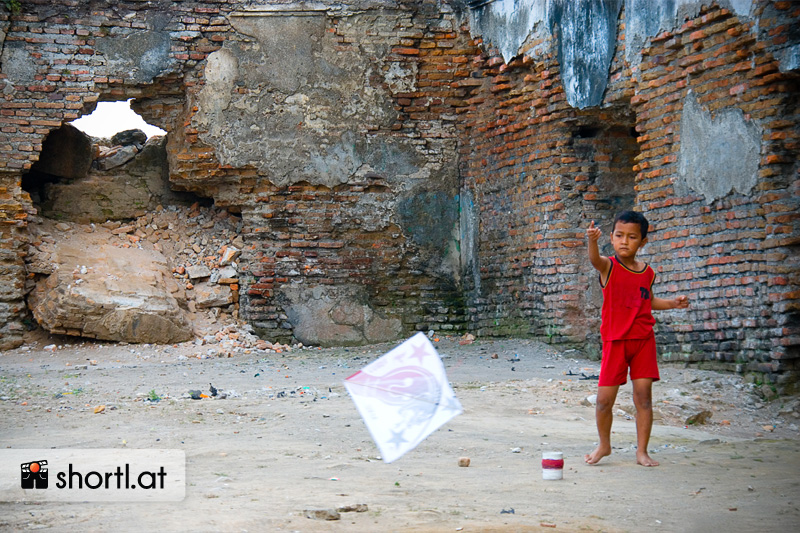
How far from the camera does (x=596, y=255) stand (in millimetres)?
4422

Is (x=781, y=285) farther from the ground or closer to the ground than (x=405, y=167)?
closer to the ground

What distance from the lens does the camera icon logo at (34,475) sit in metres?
3.96

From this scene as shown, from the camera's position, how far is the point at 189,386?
727 cm

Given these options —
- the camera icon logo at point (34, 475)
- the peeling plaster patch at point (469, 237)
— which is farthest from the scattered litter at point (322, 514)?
the peeling plaster patch at point (469, 237)

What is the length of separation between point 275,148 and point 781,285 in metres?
5.85

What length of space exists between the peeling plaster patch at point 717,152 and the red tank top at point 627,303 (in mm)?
2675

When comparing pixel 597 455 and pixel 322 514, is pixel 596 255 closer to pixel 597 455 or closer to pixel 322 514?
pixel 597 455

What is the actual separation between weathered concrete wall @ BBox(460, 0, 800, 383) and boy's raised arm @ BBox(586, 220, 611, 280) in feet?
8.33

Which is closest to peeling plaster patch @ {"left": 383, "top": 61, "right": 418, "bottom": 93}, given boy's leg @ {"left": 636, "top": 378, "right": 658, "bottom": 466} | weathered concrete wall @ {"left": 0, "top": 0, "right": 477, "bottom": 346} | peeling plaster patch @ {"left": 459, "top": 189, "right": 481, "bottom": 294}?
weathered concrete wall @ {"left": 0, "top": 0, "right": 477, "bottom": 346}

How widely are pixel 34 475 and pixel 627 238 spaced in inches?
121

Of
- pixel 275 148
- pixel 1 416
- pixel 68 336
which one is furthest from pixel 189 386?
pixel 275 148

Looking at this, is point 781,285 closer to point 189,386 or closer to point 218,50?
point 189,386

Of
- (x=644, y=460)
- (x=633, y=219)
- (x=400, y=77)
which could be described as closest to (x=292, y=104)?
(x=400, y=77)

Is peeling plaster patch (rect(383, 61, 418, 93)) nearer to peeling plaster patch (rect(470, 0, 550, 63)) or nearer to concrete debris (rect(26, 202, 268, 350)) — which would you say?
peeling plaster patch (rect(470, 0, 550, 63))
